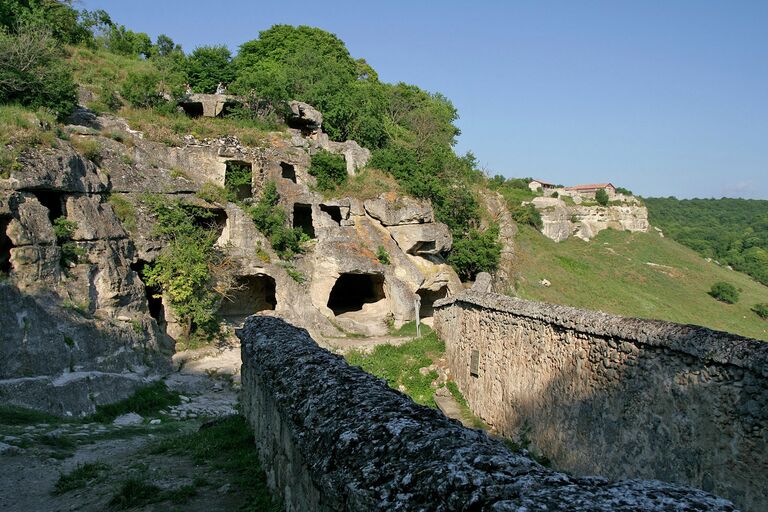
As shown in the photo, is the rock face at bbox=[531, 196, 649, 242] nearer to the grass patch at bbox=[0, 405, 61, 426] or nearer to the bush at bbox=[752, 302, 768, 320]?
the bush at bbox=[752, 302, 768, 320]

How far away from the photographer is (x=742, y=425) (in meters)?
5.37

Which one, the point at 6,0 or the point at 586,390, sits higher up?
the point at 6,0

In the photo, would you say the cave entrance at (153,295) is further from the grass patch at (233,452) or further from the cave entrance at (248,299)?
the grass patch at (233,452)

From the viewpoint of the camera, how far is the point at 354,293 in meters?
28.0

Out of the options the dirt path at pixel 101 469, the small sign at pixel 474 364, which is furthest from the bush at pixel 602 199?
the dirt path at pixel 101 469

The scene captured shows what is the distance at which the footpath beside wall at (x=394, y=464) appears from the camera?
2186mm

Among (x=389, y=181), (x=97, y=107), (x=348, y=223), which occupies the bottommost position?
(x=348, y=223)

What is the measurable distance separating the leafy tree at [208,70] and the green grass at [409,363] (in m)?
19.9

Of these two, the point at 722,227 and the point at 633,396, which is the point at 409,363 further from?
the point at 722,227

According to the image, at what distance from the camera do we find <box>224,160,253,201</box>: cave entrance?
24484mm

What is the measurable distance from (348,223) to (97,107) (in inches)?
476

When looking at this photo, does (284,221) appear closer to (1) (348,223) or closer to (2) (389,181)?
(1) (348,223)

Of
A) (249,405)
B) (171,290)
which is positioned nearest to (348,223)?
(171,290)

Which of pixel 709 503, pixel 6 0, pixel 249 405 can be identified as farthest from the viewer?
pixel 6 0
